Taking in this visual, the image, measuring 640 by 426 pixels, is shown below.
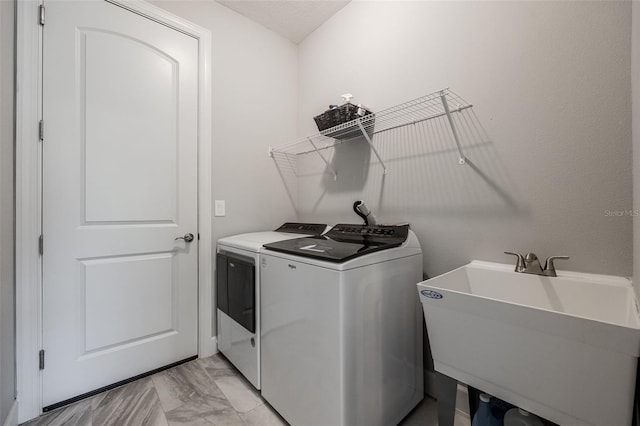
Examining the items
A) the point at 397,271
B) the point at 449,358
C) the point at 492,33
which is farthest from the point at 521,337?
the point at 492,33

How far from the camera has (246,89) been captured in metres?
2.12

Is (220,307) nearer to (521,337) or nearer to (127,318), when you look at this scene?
(127,318)

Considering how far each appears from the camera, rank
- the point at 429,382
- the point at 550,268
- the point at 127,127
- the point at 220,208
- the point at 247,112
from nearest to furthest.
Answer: the point at 550,268
the point at 429,382
the point at 127,127
the point at 220,208
the point at 247,112

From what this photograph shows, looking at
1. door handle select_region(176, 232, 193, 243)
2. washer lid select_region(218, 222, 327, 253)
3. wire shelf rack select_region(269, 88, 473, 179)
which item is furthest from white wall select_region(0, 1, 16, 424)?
wire shelf rack select_region(269, 88, 473, 179)

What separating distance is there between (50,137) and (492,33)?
93.1 inches

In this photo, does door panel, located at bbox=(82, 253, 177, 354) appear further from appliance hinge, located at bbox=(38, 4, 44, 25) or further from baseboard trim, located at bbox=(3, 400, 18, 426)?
appliance hinge, located at bbox=(38, 4, 44, 25)

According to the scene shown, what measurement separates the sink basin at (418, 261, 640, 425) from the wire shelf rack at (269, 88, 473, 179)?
2.44 feet

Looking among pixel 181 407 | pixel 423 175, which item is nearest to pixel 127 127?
pixel 181 407

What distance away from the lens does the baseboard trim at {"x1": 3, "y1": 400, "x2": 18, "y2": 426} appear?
3.79 ft

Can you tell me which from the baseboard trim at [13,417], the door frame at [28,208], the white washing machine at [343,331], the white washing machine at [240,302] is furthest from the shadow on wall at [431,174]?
the baseboard trim at [13,417]

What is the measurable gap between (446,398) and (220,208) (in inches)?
69.6

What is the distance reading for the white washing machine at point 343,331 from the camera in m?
1.02

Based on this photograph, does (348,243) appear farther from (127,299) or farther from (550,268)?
(127,299)

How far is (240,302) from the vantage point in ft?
5.10
